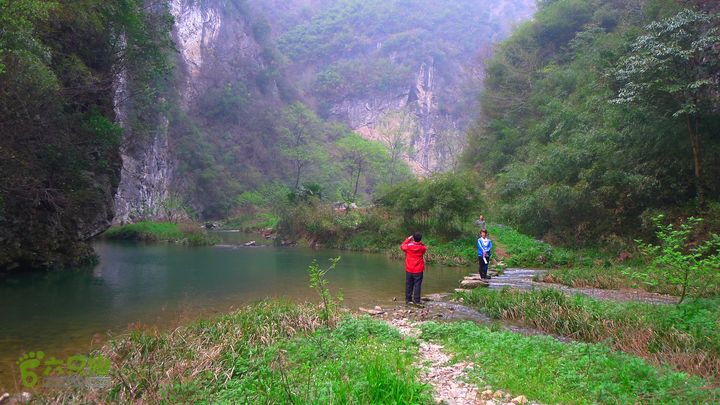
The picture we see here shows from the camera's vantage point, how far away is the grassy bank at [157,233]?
124 feet

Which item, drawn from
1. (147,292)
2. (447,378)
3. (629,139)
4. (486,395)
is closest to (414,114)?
(629,139)

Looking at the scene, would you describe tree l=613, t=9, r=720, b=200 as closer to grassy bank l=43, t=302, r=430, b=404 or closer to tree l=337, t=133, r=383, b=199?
grassy bank l=43, t=302, r=430, b=404

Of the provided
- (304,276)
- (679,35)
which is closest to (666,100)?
(679,35)

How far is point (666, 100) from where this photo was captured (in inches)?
612

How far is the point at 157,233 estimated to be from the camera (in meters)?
39.9

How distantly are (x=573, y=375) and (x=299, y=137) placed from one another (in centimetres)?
7886

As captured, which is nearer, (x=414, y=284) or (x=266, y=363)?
(x=266, y=363)

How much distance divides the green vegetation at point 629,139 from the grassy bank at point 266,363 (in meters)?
13.9

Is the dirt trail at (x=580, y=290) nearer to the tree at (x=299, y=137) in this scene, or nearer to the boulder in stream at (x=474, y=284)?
the boulder in stream at (x=474, y=284)

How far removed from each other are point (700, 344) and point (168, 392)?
7215mm

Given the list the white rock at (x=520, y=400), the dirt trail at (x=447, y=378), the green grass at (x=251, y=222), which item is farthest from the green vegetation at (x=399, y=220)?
the white rock at (x=520, y=400)

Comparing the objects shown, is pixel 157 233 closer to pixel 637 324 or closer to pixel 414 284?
pixel 414 284

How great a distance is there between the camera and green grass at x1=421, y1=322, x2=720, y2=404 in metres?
4.82

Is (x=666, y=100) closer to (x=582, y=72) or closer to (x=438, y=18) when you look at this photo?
(x=582, y=72)
